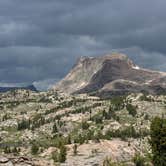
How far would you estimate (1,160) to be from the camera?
506ft

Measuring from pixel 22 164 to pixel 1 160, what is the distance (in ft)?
20.8

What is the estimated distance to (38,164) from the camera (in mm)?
157875

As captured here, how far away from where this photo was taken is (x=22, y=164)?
15538cm

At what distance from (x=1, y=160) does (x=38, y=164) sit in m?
11.4

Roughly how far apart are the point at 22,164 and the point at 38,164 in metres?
5.20
